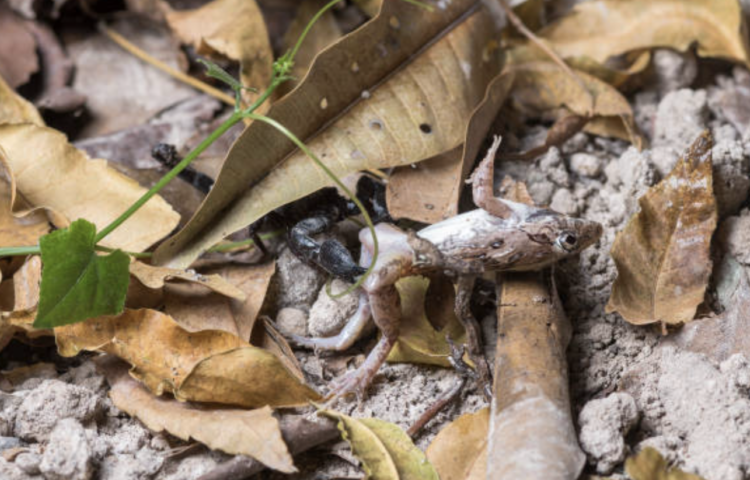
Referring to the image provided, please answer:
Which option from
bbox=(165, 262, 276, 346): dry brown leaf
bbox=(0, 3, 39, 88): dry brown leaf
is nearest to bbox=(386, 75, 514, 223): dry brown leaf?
bbox=(165, 262, 276, 346): dry brown leaf

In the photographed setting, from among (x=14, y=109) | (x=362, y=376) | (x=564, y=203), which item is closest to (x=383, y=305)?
(x=362, y=376)

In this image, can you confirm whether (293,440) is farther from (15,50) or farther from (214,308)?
(15,50)

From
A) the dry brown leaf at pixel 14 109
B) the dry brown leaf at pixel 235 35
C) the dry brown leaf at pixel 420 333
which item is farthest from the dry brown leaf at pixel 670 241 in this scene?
the dry brown leaf at pixel 14 109

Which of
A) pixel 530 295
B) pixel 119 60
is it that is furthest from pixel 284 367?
pixel 119 60

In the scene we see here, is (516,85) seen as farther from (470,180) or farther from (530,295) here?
(530,295)

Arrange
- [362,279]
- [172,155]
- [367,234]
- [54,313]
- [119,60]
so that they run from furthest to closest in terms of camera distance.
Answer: [119,60] < [172,155] < [367,234] < [362,279] < [54,313]

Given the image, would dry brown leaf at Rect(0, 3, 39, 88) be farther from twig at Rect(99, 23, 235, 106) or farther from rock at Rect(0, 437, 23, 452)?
rock at Rect(0, 437, 23, 452)

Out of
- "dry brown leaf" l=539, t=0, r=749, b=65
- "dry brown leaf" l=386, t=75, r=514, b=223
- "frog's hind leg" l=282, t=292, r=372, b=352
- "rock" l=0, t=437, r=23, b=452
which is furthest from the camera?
"dry brown leaf" l=539, t=0, r=749, b=65
